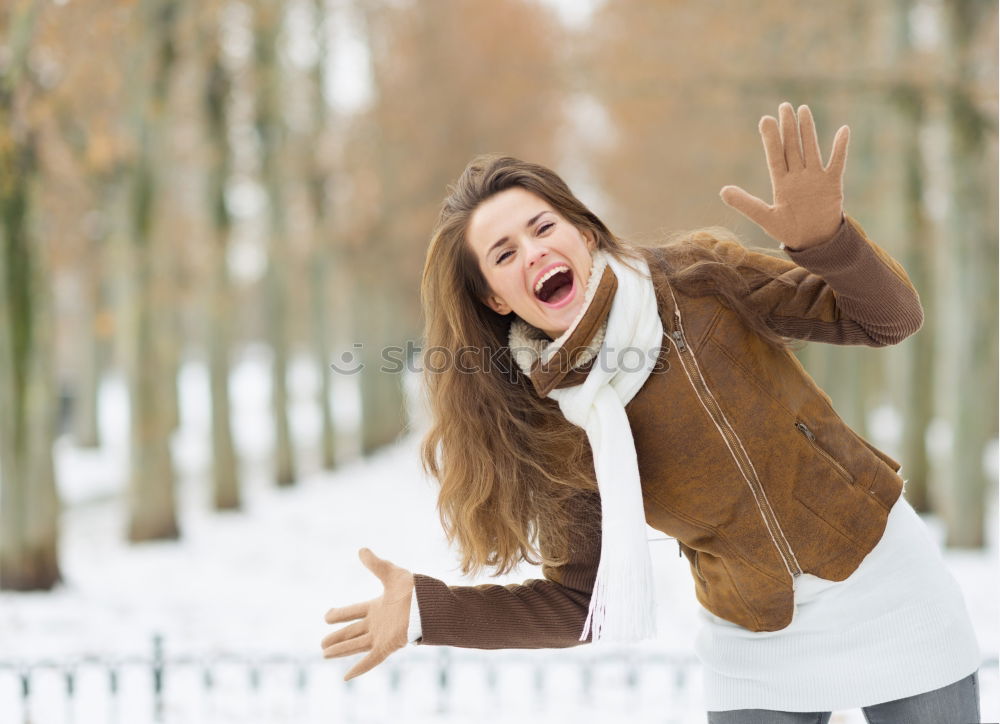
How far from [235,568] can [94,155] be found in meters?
4.20

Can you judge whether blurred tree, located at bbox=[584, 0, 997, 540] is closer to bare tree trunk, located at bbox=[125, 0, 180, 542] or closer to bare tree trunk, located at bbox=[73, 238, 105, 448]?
bare tree trunk, located at bbox=[125, 0, 180, 542]

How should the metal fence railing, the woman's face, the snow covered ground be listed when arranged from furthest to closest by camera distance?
the snow covered ground, the metal fence railing, the woman's face

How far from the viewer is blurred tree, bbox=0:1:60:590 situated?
815cm

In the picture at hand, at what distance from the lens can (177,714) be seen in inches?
202

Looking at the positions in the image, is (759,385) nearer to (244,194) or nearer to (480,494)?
(480,494)

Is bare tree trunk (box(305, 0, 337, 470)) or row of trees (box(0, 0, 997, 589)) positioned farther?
bare tree trunk (box(305, 0, 337, 470))

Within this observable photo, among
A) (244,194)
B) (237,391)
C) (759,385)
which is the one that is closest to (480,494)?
(759,385)

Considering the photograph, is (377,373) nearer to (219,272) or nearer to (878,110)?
(219,272)

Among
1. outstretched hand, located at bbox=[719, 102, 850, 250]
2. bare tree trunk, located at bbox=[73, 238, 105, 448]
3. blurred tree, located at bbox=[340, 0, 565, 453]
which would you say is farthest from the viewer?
bare tree trunk, located at bbox=[73, 238, 105, 448]

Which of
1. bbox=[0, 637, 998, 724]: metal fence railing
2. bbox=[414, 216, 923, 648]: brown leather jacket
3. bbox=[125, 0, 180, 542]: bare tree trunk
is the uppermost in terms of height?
bbox=[125, 0, 180, 542]: bare tree trunk

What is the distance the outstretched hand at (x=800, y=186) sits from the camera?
208 centimetres

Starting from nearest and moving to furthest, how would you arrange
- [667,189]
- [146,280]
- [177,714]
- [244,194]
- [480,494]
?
[480,494]
[177,714]
[146,280]
[244,194]
[667,189]

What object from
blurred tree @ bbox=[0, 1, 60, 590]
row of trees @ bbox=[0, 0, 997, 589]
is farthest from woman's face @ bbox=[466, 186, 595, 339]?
blurred tree @ bbox=[0, 1, 60, 590]

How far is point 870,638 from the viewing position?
85.5 inches
